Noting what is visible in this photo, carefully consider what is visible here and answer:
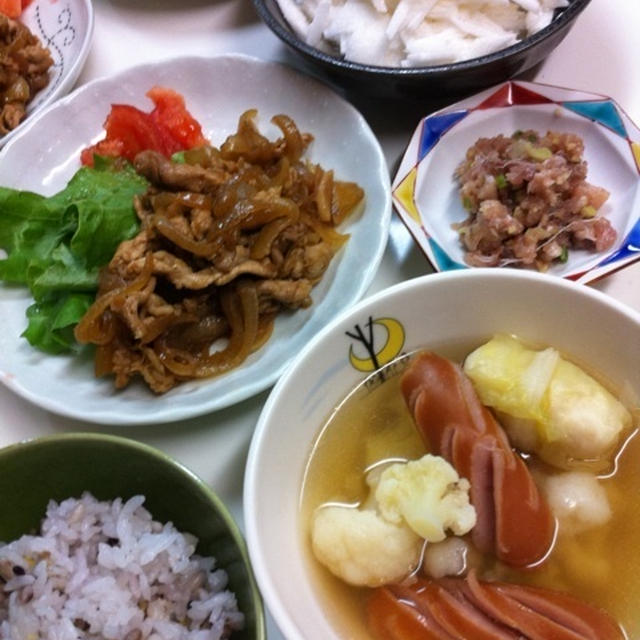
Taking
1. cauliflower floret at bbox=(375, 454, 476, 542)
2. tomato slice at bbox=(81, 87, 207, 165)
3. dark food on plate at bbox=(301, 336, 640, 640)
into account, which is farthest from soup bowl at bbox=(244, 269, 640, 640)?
tomato slice at bbox=(81, 87, 207, 165)

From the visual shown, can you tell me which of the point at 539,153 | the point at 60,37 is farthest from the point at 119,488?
the point at 60,37

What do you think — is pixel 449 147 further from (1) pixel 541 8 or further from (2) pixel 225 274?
(2) pixel 225 274

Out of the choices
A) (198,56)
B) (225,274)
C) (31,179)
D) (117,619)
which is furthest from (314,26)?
(117,619)

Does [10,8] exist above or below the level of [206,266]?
above

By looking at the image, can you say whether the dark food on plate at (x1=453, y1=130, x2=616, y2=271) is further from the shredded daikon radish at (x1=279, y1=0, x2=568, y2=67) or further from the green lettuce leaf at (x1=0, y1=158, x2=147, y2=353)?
the green lettuce leaf at (x1=0, y1=158, x2=147, y2=353)

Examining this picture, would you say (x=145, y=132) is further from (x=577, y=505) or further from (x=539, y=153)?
(x=577, y=505)
